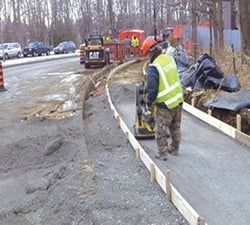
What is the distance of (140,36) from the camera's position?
48844 millimetres

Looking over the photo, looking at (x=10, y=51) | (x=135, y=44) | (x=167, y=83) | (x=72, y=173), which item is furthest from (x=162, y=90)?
(x=10, y=51)

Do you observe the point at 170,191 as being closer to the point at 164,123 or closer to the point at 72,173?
the point at 164,123

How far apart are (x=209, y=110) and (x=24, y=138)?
176 inches

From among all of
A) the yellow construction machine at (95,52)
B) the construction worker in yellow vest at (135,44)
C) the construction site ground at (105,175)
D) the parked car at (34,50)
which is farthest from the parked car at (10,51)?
the construction site ground at (105,175)

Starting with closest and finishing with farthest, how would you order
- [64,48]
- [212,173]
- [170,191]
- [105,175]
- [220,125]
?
[170,191], [212,173], [105,175], [220,125], [64,48]

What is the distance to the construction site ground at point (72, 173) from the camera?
6.93 meters

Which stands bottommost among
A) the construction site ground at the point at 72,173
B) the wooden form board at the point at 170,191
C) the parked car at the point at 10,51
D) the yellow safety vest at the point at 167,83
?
the construction site ground at the point at 72,173

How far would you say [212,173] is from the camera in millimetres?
8320

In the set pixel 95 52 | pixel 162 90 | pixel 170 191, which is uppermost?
pixel 162 90

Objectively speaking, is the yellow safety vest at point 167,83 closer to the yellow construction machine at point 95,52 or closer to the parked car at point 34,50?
the yellow construction machine at point 95,52

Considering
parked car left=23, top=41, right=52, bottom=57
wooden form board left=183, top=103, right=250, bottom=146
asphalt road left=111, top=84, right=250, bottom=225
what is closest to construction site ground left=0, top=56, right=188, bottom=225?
asphalt road left=111, top=84, right=250, bottom=225

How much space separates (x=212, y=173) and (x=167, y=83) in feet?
5.31

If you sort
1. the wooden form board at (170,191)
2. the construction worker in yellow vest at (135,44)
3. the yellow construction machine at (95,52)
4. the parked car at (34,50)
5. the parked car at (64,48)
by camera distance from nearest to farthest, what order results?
the wooden form board at (170,191), the yellow construction machine at (95,52), the construction worker in yellow vest at (135,44), the parked car at (34,50), the parked car at (64,48)

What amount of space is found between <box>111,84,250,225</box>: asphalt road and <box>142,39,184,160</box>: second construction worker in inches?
24.3
